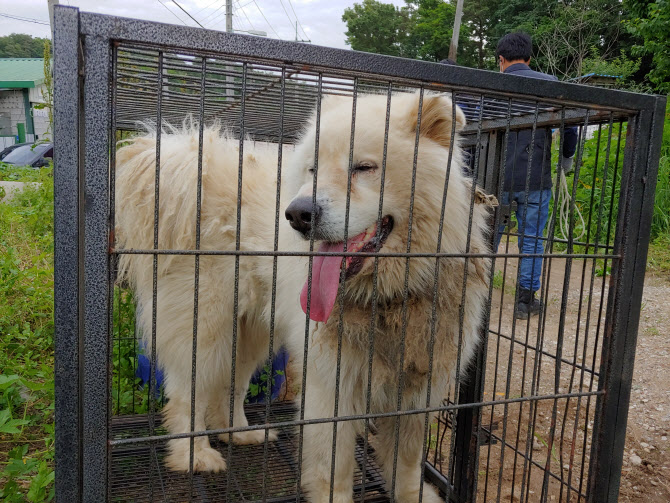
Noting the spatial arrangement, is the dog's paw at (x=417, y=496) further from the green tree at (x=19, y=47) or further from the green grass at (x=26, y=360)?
the green tree at (x=19, y=47)

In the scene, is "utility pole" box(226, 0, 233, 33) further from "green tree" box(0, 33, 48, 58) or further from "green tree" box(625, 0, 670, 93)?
"green tree" box(0, 33, 48, 58)

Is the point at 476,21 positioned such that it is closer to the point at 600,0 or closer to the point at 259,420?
the point at 600,0

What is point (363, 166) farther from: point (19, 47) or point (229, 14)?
point (19, 47)

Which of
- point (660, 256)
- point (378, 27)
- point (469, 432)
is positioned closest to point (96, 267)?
point (469, 432)

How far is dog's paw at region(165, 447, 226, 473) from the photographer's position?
7.41 feet

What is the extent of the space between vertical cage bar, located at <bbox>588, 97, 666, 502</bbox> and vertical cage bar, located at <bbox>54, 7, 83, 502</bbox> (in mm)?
1586

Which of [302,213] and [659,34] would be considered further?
[659,34]

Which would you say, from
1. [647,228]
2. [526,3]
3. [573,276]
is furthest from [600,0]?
[647,228]

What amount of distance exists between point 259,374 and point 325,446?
1.54 meters

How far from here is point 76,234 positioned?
3.66 feet

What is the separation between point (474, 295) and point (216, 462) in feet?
4.67

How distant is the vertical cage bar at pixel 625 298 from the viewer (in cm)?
162

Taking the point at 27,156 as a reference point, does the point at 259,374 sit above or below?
below

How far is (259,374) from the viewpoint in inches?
131
